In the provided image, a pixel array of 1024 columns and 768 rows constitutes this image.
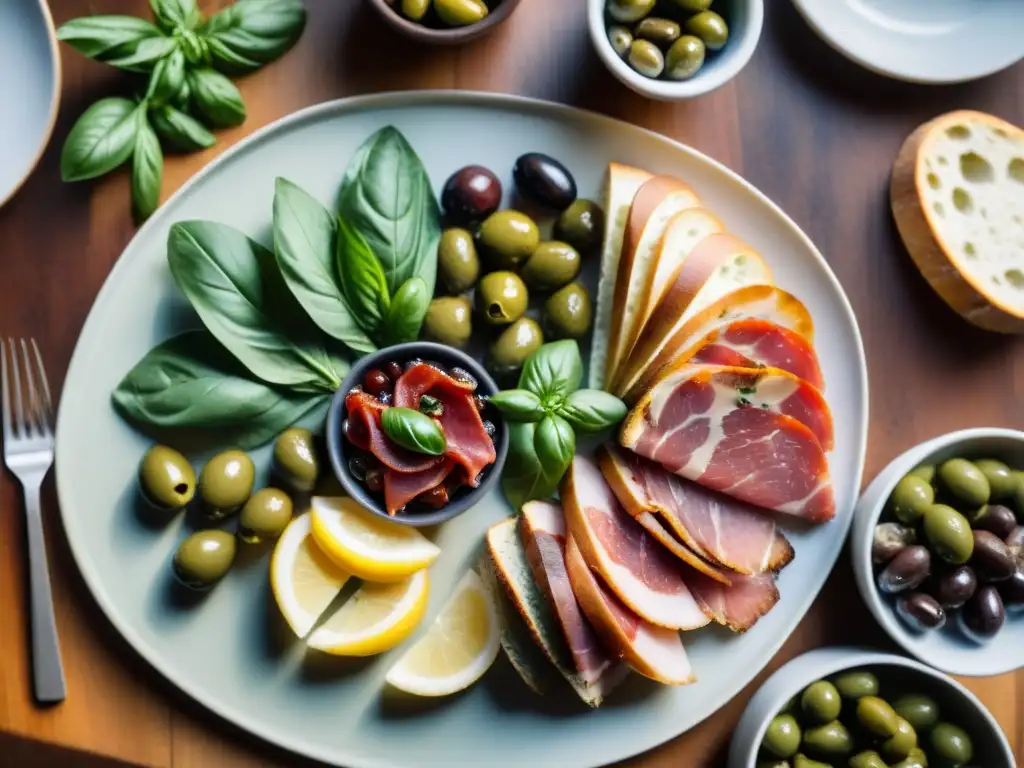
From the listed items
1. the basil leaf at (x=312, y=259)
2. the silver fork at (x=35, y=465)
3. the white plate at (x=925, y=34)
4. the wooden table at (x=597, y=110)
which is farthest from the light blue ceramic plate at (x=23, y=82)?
the white plate at (x=925, y=34)

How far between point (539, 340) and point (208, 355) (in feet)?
1.59

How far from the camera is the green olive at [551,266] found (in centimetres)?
149

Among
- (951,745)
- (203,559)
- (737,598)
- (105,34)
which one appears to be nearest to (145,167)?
(105,34)

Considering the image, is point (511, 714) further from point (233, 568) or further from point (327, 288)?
point (327, 288)

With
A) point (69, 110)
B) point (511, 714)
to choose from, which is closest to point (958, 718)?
point (511, 714)

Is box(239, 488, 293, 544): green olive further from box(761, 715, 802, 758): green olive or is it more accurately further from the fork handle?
box(761, 715, 802, 758): green olive

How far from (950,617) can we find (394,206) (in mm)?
1063

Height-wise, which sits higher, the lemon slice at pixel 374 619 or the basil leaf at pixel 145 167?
the basil leaf at pixel 145 167

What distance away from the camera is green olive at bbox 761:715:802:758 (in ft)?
4.85

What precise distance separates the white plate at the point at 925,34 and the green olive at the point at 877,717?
1002mm

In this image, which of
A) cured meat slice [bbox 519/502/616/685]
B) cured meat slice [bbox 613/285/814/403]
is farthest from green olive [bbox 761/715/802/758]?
cured meat slice [bbox 613/285/814/403]

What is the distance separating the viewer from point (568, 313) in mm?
1490

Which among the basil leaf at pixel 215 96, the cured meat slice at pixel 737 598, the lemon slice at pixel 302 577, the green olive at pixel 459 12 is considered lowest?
the cured meat slice at pixel 737 598

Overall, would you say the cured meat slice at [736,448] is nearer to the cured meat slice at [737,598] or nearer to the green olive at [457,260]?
the cured meat slice at [737,598]
